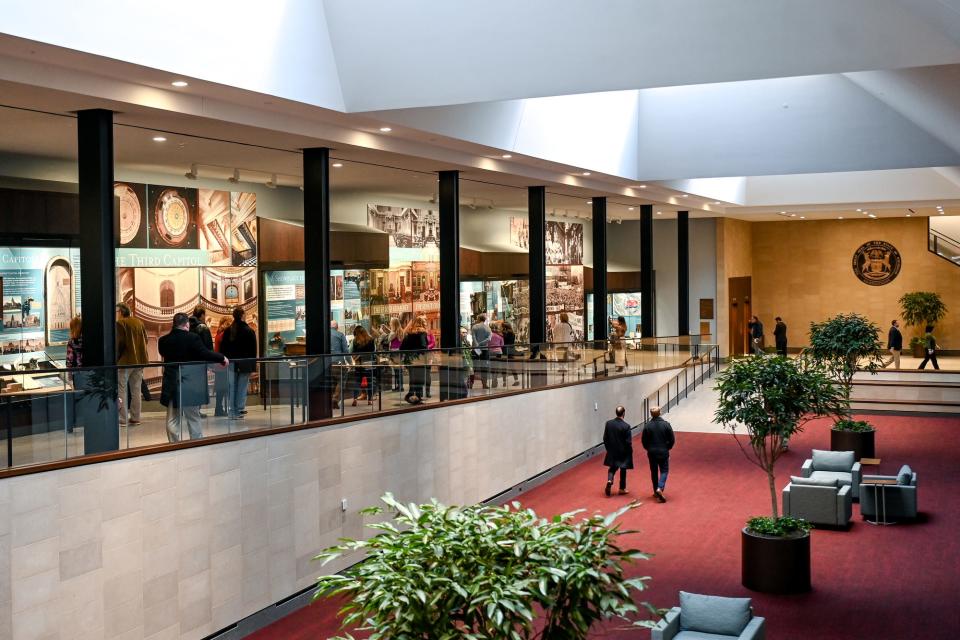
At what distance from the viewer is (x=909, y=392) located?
24.6 meters

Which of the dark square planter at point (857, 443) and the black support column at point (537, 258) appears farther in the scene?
the black support column at point (537, 258)

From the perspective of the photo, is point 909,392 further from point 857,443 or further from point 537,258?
point 537,258

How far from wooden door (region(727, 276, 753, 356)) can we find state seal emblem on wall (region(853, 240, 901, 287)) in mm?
3843

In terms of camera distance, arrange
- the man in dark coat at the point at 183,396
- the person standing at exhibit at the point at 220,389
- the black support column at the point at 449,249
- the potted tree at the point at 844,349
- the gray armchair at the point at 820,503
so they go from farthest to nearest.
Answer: the potted tree at the point at 844,349
the black support column at the point at 449,249
the gray armchair at the point at 820,503
the person standing at exhibit at the point at 220,389
the man in dark coat at the point at 183,396

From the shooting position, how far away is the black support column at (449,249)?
17.3 meters

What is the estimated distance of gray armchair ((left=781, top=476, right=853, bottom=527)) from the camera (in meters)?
13.5

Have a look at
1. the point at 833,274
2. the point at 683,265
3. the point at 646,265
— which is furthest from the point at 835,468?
the point at 833,274

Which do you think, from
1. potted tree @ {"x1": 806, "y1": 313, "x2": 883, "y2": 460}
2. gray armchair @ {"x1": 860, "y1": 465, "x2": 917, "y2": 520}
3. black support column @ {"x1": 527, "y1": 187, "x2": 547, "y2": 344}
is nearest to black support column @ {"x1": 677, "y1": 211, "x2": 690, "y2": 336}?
potted tree @ {"x1": 806, "y1": 313, "x2": 883, "y2": 460}

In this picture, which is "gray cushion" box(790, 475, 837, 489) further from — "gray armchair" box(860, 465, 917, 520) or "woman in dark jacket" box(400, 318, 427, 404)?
"woman in dark jacket" box(400, 318, 427, 404)

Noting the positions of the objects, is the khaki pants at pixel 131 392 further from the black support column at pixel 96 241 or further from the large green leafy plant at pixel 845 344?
the large green leafy plant at pixel 845 344

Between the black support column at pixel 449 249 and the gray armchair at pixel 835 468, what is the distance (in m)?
6.05

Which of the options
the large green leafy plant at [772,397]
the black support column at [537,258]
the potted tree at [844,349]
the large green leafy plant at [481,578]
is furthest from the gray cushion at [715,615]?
the black support column at [537,258]

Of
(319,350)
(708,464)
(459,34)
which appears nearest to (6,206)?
(319,350)

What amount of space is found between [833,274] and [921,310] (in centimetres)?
346
